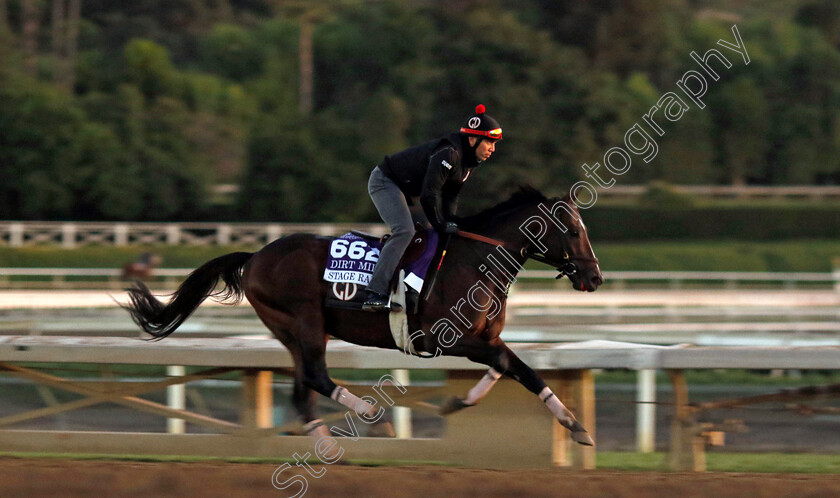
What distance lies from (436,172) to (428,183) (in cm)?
8

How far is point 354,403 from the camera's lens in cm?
643

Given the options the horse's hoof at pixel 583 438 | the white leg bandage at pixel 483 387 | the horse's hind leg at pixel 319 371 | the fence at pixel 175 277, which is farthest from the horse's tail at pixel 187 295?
the fence at pixel 175 277

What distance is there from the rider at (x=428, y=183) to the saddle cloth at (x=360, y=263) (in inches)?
3.5

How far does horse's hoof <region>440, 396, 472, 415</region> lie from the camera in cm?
645

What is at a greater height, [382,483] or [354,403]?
[354,403]

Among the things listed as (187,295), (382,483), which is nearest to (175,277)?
(187,295)

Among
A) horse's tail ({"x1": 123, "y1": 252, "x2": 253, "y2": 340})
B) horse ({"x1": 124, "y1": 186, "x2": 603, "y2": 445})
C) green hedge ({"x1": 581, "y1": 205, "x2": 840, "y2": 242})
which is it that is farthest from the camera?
green hedge ({"x1": 581, "y1": 205, "x2": 840, "y2": 242})

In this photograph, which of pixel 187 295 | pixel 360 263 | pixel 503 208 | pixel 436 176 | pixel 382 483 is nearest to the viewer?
pixel 382 483

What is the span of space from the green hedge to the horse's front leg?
25.2m

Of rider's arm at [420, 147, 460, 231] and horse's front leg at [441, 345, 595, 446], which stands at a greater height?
rider's arm at [420, 147, 460, 231]

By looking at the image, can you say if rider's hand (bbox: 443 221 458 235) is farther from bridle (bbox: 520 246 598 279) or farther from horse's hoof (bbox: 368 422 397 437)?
horse's hoof (bbox: 368 422 397 437)

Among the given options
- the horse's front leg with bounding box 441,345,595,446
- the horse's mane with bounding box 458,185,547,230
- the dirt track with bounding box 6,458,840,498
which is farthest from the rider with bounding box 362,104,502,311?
the dirt track with bounding box 6,458,840,498

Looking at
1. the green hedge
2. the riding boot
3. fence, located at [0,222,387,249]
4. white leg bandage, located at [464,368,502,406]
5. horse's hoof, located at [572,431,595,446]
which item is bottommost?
horse's hoof, located at [572,431,595,446]

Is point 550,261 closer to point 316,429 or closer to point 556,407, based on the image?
point 556,407
